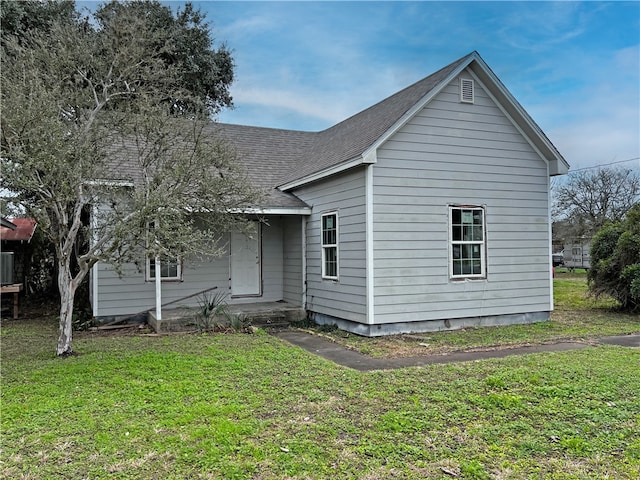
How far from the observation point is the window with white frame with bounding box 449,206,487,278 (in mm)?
9930

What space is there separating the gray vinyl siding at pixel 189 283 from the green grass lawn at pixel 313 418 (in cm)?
376

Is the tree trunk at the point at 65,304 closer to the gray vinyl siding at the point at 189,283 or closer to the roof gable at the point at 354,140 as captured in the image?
the gray vinyl siding at the point at 189,283

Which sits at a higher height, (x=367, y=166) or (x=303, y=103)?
(x=303, y=103)

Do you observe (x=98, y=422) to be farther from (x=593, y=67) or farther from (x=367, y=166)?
(x=593, y=67)

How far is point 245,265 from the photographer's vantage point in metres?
12.4

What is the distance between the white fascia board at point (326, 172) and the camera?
8922mm

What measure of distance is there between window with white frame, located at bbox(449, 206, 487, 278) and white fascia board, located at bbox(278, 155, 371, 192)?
2.42 metres

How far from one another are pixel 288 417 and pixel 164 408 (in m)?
1.32

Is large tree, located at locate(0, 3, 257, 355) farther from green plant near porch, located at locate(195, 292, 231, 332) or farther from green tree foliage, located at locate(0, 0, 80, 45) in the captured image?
green tree foliage, located at locate(0, 0, 80, 45)

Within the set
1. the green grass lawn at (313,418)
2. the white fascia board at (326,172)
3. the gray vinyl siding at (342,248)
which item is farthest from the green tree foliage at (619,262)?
the white fascia board at (326,172)

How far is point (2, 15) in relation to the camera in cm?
1334

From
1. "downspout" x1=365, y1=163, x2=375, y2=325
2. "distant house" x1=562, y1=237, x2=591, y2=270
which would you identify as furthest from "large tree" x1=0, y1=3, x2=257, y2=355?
"distant house" x1=562, y1=237, x2=591, y2=270

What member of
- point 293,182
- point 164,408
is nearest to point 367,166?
point 293,182

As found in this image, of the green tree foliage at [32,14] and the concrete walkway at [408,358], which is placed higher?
the green tree foliage at [32,14]
